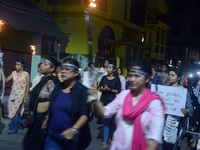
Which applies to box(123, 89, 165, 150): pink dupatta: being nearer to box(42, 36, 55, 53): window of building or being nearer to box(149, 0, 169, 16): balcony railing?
box(42, 36, 55, 53): window of building

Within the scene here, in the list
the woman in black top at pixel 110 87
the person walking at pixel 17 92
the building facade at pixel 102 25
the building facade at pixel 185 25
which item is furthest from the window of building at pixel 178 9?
the person walking at pixel 17 92

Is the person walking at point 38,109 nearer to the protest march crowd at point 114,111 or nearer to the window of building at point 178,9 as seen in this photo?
the protest march crowd at point 114,111

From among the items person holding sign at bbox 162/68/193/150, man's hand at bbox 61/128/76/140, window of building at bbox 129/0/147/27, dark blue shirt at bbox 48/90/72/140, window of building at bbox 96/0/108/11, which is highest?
window of building at bbox 129/0/147/27

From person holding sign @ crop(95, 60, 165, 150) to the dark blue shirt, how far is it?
0.74 metres

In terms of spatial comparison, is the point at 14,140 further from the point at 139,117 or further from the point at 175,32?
the point at 175,32

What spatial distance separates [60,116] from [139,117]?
1.12m

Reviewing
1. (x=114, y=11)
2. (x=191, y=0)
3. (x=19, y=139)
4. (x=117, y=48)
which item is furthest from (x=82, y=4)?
(x=191, y=0)

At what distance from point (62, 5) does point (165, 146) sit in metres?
14.6

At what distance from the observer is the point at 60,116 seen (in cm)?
314

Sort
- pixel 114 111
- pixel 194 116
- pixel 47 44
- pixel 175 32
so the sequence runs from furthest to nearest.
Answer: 1. pixel 175 32
2. pixel 47 44
3. pixel 194 116
4. pixel 114 111

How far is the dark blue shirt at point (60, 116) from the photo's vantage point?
10.3ft

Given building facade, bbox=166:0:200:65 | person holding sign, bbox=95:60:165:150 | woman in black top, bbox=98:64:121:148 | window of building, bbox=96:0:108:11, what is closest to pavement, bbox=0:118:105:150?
woman in black top, bbox=98:64:121:148

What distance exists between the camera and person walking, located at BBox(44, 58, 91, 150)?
314 cm

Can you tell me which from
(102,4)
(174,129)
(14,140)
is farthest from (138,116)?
(102,4)
